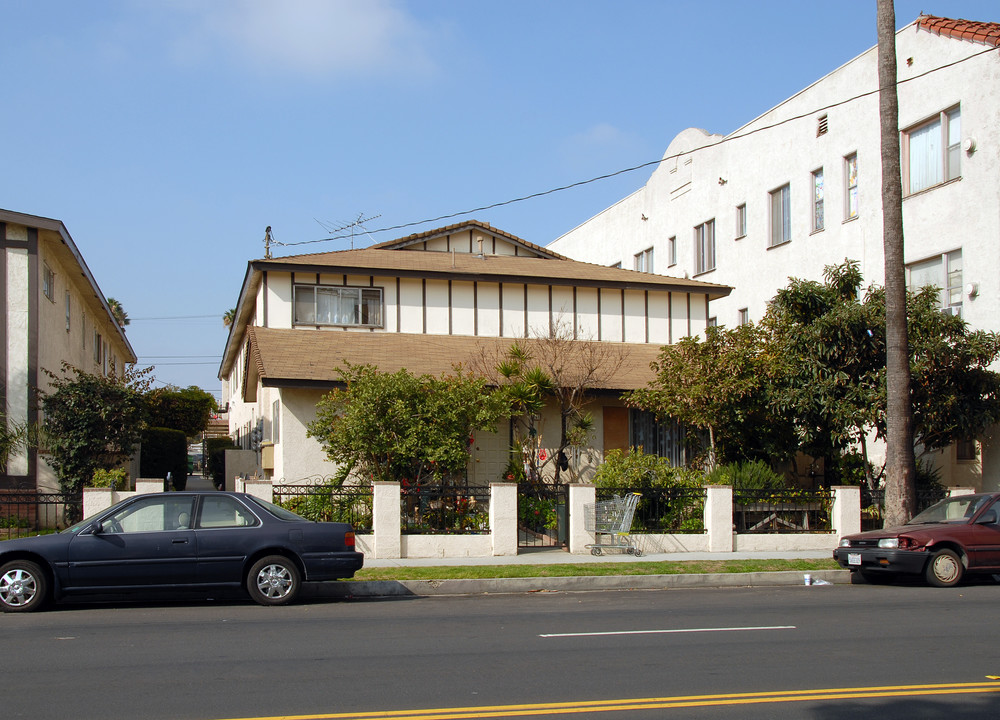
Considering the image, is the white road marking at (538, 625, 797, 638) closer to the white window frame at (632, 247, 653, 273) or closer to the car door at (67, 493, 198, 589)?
the car door at (67, 493, 198, 589)

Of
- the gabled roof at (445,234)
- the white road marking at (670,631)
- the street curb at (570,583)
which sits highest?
the gabled roof at (445,234)

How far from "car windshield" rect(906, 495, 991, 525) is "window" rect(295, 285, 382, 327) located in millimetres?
13366

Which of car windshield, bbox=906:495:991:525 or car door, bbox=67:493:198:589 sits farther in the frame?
car windshield, bbox=906:495:991:525

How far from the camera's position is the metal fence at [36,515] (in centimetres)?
1727

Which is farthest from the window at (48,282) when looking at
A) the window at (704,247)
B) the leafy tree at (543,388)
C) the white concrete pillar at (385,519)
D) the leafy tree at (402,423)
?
Answer: the window at (704,247)

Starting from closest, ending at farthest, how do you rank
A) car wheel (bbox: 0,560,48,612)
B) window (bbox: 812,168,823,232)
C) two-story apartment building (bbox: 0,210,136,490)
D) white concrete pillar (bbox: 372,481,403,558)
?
car wheel (bbox: 0,560,48,612), white concrete pillar (bbox: 372,481,403,558), two-story apartment building (bbox: 0,210,136,490), window (bbox: 812,168,823,232)

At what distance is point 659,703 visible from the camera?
277 inches

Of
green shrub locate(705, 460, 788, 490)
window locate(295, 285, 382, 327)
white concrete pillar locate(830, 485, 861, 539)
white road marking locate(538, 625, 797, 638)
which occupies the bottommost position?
white road marking locate(538, 625, 797, 638)

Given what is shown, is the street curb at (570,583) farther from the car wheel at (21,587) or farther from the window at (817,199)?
the window at (817,199)

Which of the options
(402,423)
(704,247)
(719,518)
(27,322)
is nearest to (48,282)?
(27,322)

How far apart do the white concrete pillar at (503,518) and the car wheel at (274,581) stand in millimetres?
5350

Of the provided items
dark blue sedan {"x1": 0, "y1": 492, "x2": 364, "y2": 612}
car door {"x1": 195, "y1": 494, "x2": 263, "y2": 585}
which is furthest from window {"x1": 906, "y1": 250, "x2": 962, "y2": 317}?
car door {"x1": 195, "y1": 494, "x2": 263, "y2": 585}

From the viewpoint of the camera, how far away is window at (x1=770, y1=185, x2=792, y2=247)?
29984mm

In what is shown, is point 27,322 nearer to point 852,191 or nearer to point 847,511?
point 847,511
